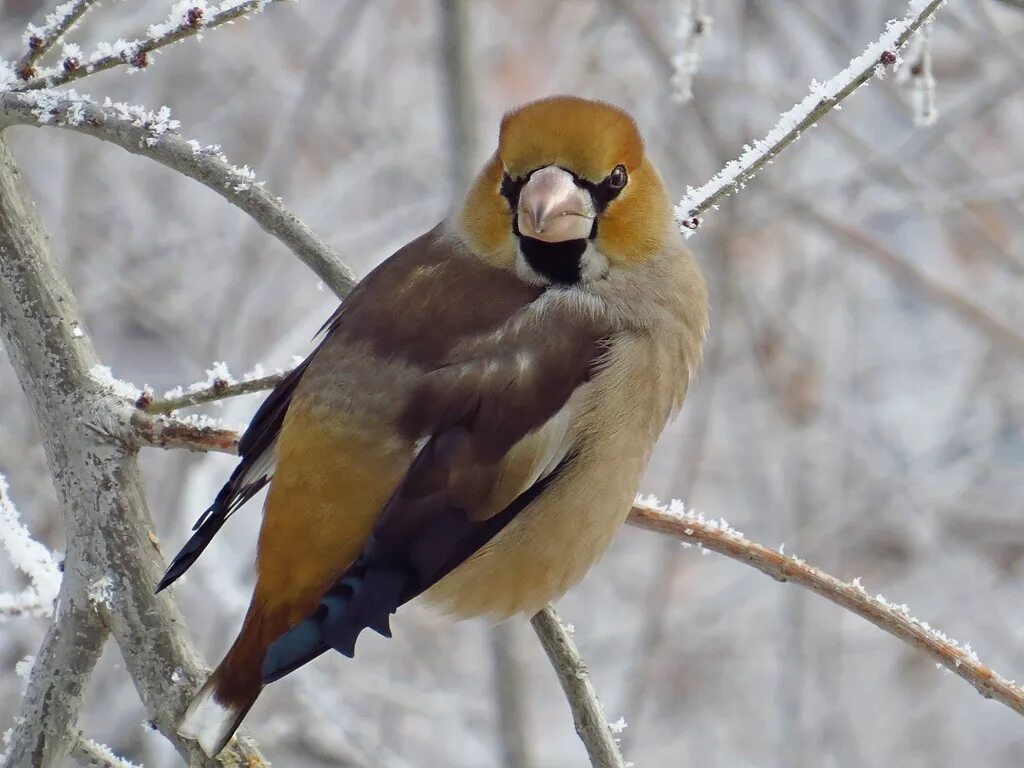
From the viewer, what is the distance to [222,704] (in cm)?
202

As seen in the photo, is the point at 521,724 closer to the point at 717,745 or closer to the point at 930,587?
the point at 930,587

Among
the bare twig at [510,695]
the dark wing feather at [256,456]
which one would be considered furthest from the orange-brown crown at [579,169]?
the bare twig at [510,695]

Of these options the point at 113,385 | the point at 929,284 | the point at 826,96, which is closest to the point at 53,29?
the point at 113,385

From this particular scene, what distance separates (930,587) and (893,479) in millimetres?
1331

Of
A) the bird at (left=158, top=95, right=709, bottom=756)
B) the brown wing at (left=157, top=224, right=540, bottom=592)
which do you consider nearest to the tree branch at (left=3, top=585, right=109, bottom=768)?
the bird at (left=158, top=95, right=709, bottom=756)

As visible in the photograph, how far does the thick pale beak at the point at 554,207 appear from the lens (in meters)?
2.44

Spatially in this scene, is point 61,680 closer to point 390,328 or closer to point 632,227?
point 390,328

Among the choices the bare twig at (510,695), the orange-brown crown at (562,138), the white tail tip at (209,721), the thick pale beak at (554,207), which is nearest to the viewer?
the white tail tip at (209,721)

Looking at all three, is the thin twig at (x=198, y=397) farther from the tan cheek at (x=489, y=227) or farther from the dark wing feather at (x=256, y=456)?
the tan cheek at (x=489, y=227)

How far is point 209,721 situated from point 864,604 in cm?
111

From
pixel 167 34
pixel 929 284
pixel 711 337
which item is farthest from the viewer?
pixel 711 337

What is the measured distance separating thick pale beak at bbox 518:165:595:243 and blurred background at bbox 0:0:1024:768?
86.9 inches

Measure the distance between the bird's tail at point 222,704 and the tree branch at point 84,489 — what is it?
0.03m

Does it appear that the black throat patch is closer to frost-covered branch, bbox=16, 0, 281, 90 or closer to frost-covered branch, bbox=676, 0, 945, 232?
frost-covered branch, bbox=676, 0, 945, 232
